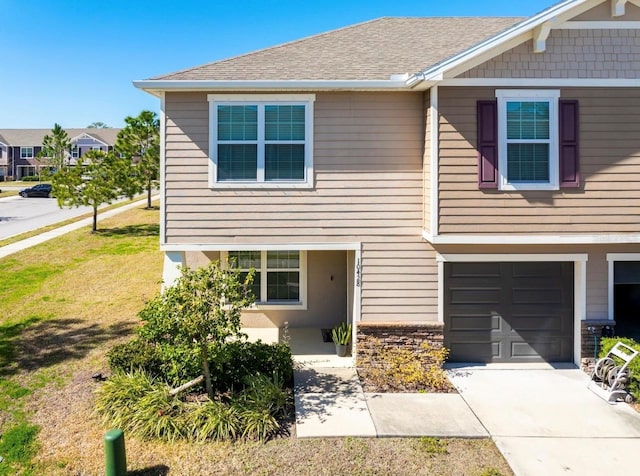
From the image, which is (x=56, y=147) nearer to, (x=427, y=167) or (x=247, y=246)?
(x=247, y=246)

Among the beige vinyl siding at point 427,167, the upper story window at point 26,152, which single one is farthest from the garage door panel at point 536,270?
the upper story window at point 26,152

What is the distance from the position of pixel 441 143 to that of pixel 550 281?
350 cm

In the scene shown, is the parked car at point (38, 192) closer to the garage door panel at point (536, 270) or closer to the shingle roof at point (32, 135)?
the shingle roof at point (32, 135)

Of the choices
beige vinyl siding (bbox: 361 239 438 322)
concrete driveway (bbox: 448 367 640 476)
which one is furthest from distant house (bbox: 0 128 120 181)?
concrete driveway (bbox: 448 367 640 476)

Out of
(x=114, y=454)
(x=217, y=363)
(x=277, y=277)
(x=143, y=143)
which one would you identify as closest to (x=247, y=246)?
(x=217, y=363)

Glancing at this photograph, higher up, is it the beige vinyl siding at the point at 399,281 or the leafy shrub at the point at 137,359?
the beige vinyl siding at the point at 399,281

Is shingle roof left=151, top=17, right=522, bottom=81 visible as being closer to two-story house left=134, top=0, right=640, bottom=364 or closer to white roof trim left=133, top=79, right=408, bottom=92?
two-story house left=134, top=0, right=640, bottom=364

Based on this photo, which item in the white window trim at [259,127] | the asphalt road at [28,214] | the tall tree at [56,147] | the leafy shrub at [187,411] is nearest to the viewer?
the leafy shrub at [187,411]

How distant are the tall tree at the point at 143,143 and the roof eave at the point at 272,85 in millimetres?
21228

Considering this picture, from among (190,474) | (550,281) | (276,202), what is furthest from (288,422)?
(550,281)

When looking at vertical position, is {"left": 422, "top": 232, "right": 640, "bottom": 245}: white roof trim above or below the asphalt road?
below

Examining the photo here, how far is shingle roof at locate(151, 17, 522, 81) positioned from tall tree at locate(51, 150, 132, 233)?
16416mm

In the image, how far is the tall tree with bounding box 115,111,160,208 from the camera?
28359 millimetres

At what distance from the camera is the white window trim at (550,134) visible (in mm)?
8008
